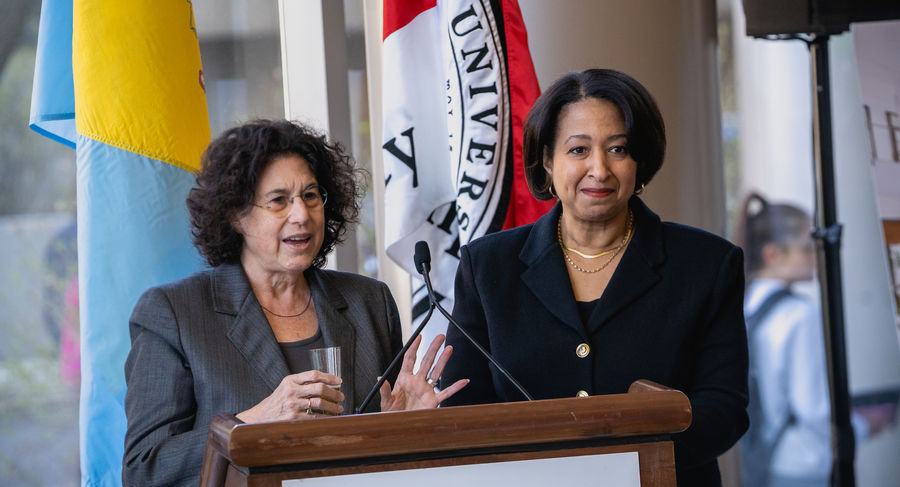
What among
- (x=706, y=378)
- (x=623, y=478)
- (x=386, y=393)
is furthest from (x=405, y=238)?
(x=623, y=478)

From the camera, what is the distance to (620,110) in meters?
1.86

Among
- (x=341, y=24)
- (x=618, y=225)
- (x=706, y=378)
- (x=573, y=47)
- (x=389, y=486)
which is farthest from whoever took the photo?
(x=341, y=24)

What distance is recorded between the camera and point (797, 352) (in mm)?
5270

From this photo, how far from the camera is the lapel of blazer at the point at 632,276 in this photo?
1824mm

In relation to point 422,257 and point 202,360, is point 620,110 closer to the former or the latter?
point 422,257

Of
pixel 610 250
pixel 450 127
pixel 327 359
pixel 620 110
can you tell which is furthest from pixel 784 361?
pixel 327 359

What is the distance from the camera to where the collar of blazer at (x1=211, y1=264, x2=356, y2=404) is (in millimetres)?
1983

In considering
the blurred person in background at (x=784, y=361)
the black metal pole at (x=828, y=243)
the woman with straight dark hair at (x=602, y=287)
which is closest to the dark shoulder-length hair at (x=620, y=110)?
the woman with straight dark hair at (x=602, y=287)

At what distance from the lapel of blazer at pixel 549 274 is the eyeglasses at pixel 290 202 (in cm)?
49

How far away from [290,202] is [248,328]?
11.7 inches

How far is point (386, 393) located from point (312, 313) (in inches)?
18.2

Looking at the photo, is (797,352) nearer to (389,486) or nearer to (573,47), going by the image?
(573,47)

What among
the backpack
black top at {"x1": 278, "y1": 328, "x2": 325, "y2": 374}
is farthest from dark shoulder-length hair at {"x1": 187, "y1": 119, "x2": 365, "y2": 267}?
the backpack

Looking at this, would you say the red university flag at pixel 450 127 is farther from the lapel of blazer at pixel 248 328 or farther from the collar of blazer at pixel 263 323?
the lapel of blazer at pixel 248 328
